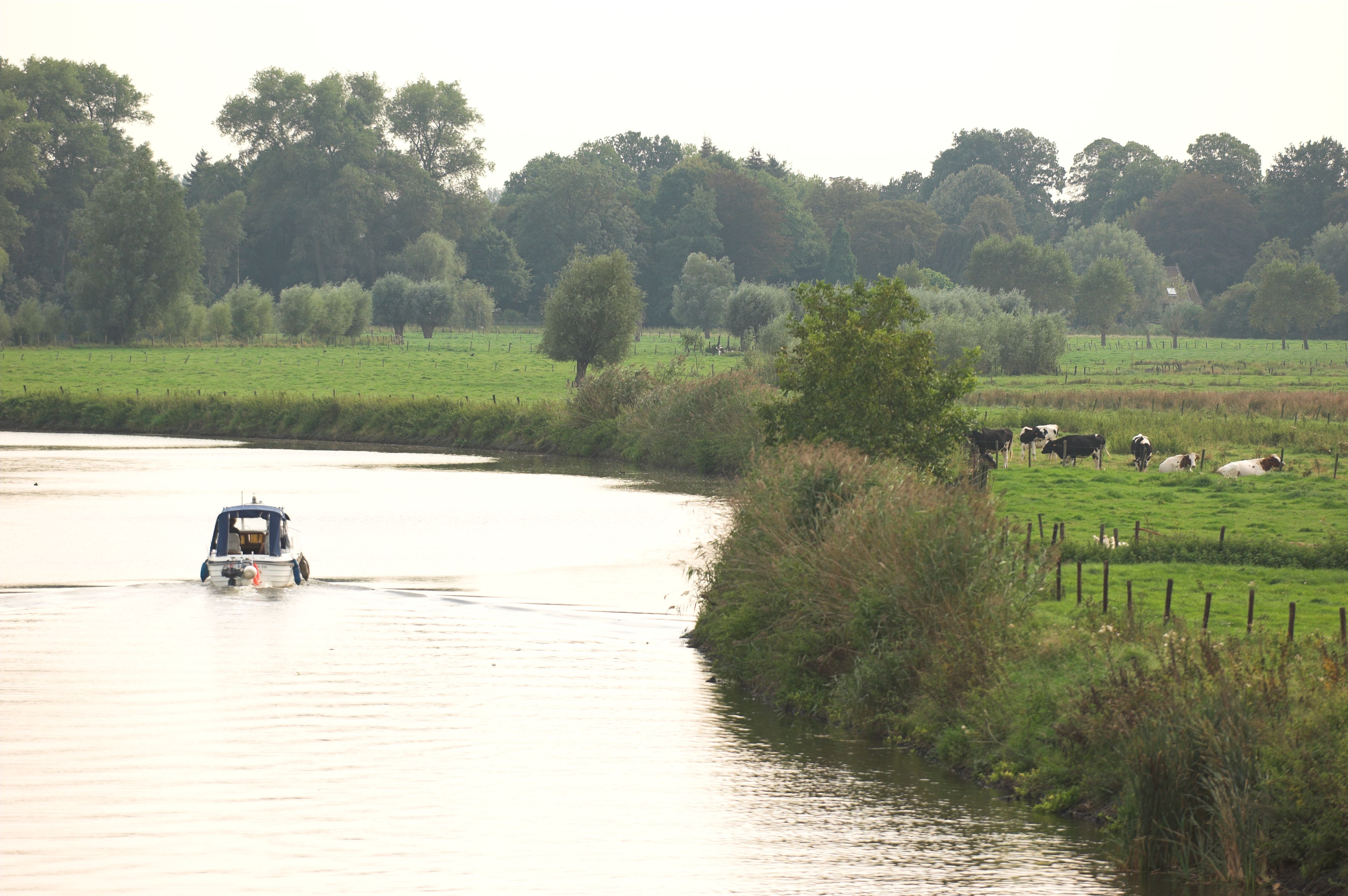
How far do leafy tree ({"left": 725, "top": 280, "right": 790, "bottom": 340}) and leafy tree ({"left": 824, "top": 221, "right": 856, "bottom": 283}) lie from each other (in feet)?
216

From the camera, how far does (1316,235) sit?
17562cm

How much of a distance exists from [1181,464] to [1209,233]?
505ft

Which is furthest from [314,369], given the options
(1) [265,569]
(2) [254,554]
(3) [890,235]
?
(3) [890,235]

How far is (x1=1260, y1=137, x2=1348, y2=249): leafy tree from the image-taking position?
613ft

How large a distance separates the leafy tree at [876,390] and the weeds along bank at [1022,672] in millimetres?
5184

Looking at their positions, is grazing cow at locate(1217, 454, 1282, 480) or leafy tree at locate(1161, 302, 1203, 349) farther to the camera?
leafy tree at locate(1161, 302, 1203, 349)

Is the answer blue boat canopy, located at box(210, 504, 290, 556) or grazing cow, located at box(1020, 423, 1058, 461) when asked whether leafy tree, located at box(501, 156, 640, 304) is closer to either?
grazing cow, located at box(1020, 423, 1058, 461)

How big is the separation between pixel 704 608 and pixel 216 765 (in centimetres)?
1110

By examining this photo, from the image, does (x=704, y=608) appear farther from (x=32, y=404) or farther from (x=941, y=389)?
(x=32, y=404)

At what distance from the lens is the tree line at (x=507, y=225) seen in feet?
457

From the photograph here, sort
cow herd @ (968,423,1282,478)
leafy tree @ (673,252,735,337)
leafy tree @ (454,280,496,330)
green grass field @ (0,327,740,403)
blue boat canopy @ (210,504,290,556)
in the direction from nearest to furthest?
blue boat canopy @ (210,504,290,556), cow herd @ (968,423,1282,478), green grass field @ (0,327,740,403), leafy tree @ (673,252,735,337), leafy tree @ (454,280,496,330)

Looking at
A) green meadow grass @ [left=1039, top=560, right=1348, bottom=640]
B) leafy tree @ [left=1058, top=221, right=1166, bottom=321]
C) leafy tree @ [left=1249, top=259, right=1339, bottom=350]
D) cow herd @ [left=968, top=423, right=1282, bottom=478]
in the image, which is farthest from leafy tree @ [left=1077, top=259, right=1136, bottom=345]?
green meadow grass @ [left=1039, top=560, right=1348, bottom=640]

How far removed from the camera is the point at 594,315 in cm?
8512

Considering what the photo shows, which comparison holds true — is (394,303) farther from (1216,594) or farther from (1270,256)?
(1216,594)
